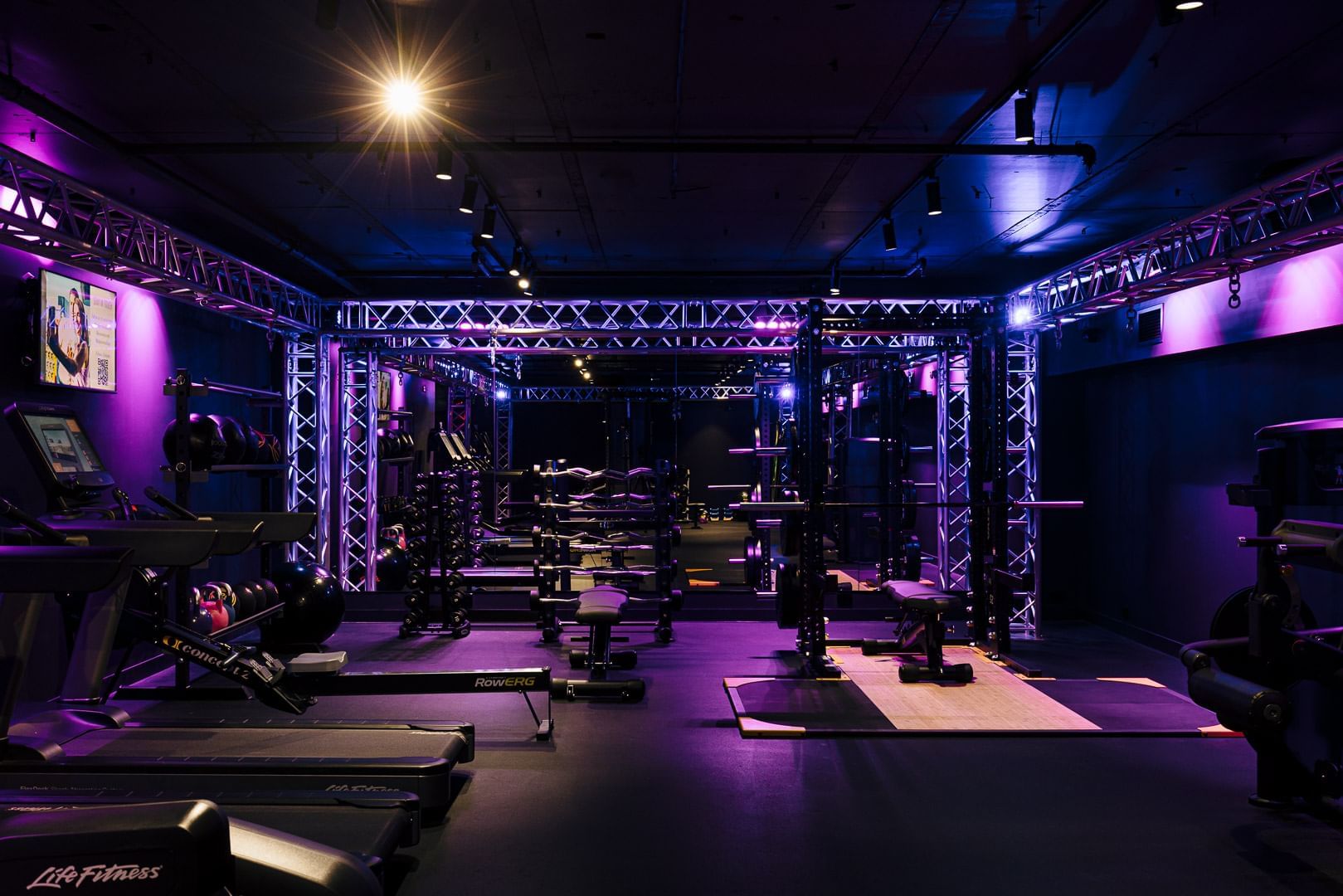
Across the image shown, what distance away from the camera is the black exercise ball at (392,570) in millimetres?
10008

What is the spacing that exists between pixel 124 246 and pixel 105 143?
3.54ft

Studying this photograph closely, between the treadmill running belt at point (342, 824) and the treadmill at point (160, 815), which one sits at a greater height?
the treadmill at point (160, 815)

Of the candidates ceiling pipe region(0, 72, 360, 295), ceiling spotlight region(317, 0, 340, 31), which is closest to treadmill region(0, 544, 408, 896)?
ceiling spotlight region(317, 0, 340, 31)

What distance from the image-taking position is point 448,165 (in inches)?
207

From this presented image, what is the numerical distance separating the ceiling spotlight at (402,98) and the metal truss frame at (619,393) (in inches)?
449

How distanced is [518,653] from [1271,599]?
5441 mm

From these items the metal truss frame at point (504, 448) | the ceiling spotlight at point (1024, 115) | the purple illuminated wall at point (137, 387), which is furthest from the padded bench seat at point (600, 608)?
the metal truss frame at point (504, 448)

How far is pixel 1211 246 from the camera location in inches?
218

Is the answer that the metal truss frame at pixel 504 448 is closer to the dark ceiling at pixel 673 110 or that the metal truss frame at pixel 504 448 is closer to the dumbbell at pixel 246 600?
the dumbbell at pixel 246 600

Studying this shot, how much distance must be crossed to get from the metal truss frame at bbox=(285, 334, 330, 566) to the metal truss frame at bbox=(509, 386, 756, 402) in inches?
293

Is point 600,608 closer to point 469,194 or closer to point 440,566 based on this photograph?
point 440,566

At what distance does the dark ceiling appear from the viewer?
4.04 metres

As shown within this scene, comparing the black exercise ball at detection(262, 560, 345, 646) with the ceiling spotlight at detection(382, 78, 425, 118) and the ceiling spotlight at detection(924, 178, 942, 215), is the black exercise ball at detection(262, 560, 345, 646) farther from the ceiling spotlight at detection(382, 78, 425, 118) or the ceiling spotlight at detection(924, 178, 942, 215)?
the ceiling spotlight at detection(924, 178, 942, 215)

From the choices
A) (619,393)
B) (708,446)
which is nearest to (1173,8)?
(619,393)
